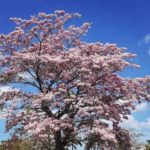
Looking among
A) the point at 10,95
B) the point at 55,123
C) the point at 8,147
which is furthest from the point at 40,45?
the point at 8,147

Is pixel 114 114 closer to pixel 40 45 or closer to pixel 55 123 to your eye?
pixel 55 123

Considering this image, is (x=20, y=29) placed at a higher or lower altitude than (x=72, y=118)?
higher

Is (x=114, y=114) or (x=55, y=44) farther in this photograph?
(x=55, y=44)

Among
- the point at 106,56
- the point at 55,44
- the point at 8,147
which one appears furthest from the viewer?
the point at 8,147

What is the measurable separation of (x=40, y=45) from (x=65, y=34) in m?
2.48

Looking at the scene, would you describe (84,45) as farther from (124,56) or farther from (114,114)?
(114,114)

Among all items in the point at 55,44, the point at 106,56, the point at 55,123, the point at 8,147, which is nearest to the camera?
the point at 55,123

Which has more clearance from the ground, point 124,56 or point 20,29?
point 20,29

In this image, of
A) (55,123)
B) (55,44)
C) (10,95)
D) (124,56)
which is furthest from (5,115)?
(124,56)

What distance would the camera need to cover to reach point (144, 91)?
33719 millimetres

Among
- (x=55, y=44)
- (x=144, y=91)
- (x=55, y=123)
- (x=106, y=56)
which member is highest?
(x=55, y=44)

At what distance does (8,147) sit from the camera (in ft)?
205

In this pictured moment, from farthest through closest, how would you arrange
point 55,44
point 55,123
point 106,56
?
point 55,44 < point 106,56 < point 55,123

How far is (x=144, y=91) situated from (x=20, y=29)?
33.3ft
